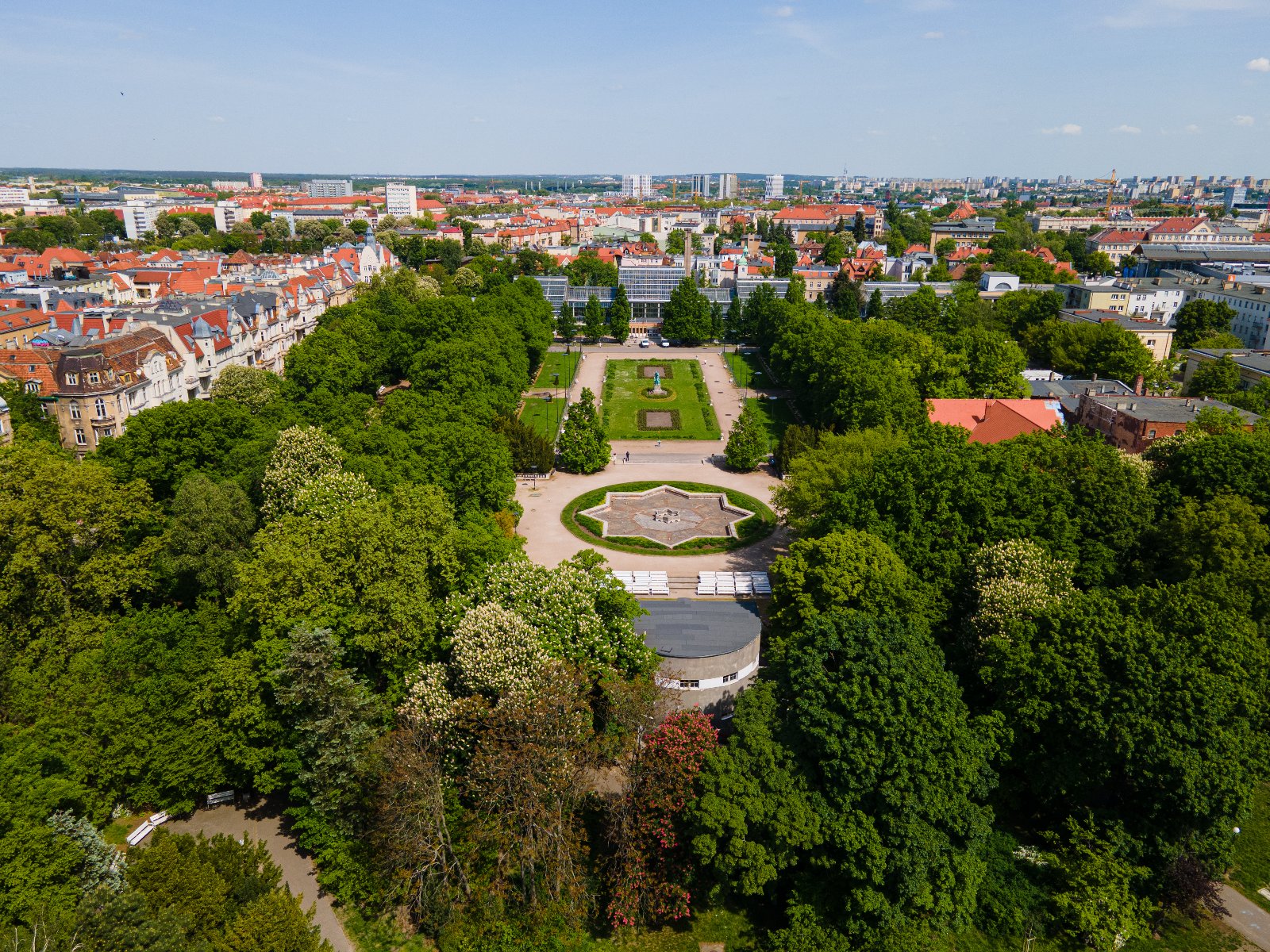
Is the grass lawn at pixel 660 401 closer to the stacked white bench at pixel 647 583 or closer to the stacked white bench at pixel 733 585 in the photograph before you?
the stacked white bench at pixel 733 585

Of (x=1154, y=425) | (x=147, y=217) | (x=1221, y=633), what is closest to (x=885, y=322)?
(x=1154, y=425)

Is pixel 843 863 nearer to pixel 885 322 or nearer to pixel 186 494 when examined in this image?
pixel 186 494

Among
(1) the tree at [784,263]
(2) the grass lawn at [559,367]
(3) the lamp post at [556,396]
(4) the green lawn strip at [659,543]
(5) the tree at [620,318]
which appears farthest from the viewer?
(1) the tree at [784,263]

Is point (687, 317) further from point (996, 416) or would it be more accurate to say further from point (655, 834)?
point (655, 834)

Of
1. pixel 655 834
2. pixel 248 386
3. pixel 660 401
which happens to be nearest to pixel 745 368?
pixel 660 401

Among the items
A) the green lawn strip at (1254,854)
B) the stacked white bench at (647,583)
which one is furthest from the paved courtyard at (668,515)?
the green lawn strip at (1254,854)

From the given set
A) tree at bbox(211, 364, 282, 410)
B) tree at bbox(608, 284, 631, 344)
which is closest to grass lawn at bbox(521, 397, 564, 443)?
tree at bbox(211, 364, 282, 410)
